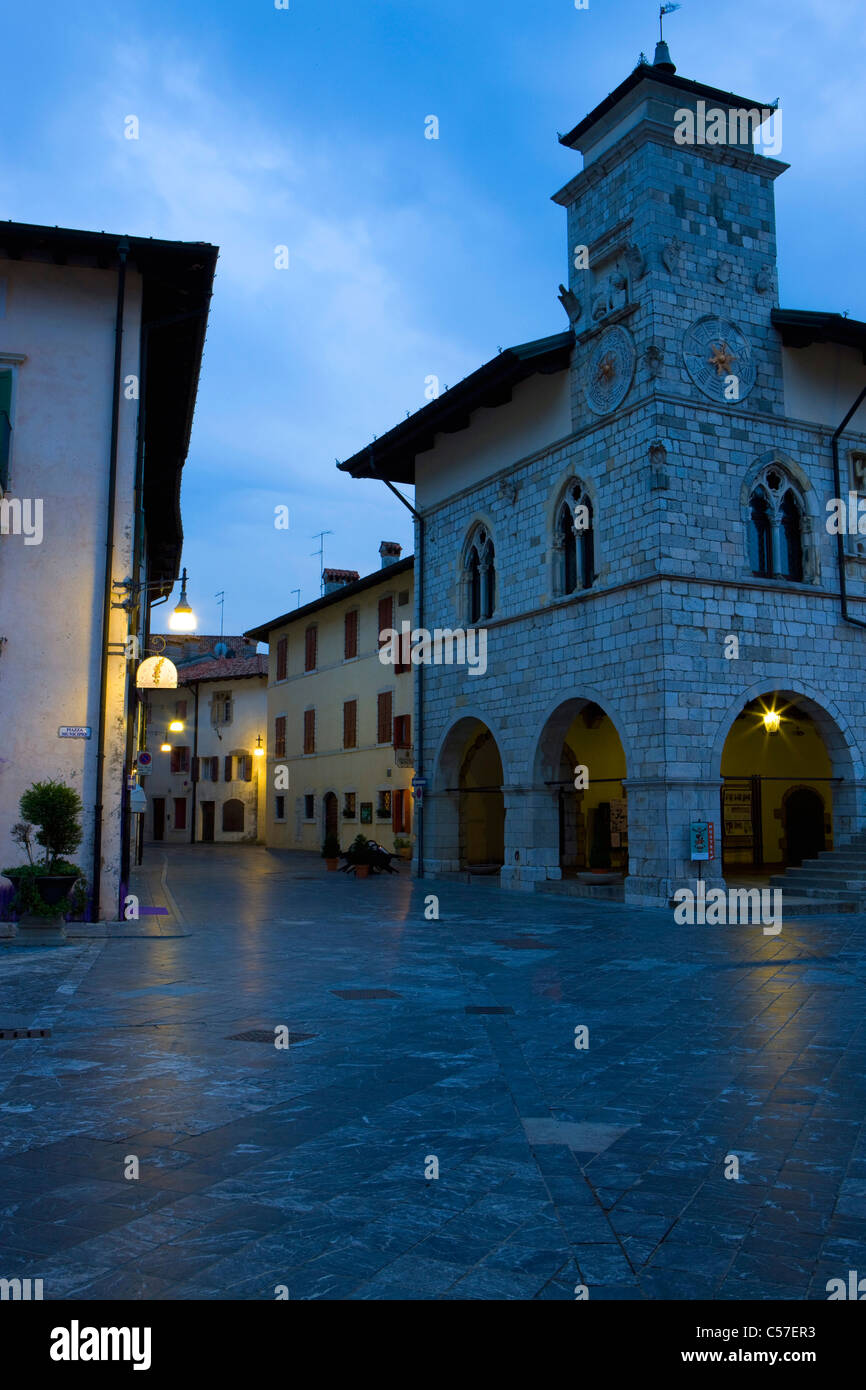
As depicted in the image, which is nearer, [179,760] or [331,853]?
[331,853]

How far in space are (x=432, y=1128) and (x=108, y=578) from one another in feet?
35.6

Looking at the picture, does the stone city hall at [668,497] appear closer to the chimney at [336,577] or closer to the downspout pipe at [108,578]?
the downspout pipe at [108,578]

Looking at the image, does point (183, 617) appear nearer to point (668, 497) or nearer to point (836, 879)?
point (668, 497)

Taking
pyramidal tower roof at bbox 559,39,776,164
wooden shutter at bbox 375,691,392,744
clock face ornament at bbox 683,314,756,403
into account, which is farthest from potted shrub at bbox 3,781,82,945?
wooden shutter at bbox 375,691,392,744

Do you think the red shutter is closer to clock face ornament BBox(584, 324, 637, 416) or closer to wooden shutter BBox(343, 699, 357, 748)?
wooden shutter BBox(343, 699, 357, 748)

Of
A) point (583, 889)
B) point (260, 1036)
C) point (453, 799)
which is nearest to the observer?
point (260, 1036)

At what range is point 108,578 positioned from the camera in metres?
14.5

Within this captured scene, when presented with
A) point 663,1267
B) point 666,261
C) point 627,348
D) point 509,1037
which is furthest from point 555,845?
point 663,1267

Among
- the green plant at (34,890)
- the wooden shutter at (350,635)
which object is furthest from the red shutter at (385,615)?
the green plant at (34,890)

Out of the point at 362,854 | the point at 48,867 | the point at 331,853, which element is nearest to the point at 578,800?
the point at 362,854

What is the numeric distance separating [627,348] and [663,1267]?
54.8ft

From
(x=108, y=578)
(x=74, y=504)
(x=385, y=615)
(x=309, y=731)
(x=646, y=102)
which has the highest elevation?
(x=646, y=102)

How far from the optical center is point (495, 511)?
22266mm
